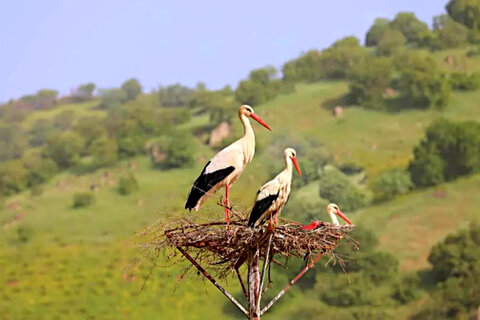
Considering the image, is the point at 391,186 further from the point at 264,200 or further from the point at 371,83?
the point at 264,200

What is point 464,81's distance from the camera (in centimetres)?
12962

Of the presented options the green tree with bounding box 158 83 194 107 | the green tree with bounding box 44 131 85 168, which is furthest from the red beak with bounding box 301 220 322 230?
the green tree with bounding box 158 83 194 107

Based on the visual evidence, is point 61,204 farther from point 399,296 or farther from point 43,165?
point 399,296

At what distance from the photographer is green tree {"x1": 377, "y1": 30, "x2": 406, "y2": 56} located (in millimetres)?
172000

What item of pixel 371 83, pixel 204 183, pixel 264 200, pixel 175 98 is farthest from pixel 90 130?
pixel 264 200

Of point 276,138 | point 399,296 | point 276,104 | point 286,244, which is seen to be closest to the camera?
point 286,244

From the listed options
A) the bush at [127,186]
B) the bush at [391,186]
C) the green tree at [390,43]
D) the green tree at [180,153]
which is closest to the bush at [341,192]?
the bush at [391,186]

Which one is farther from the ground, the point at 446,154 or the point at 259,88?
the point at 259,88

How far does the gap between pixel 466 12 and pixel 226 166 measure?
566ft

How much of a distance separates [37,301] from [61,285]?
3606mm

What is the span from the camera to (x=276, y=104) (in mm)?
137875

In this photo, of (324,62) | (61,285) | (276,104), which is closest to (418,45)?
(324,62)

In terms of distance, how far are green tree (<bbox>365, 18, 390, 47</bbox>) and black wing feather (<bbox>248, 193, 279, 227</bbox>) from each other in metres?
181

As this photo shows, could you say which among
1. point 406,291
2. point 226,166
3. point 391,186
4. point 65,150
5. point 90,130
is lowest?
point 406,291
